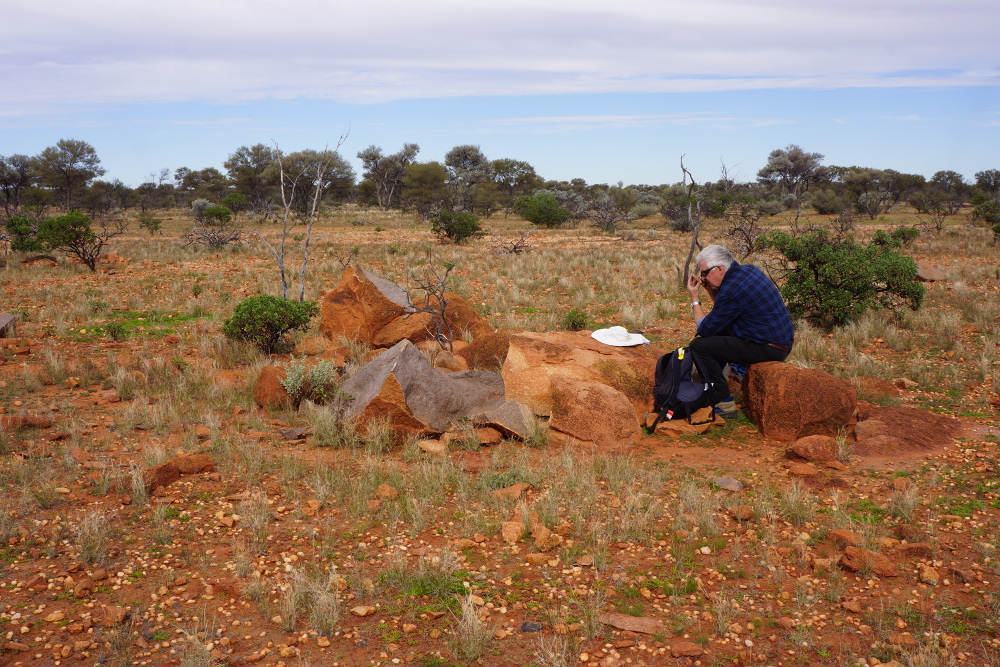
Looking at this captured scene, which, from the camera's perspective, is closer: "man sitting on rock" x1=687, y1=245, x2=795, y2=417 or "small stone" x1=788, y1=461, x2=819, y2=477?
"small stone" x1=788, y1=461, x2=819, y2=477

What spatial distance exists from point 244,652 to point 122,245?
24368mm

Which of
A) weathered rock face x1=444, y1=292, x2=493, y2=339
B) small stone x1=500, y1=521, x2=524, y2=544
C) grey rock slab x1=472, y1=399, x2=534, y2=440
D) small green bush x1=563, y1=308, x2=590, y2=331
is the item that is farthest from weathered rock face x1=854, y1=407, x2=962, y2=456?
weathered rock face x1=444, y1=292, x2=493, y2=339

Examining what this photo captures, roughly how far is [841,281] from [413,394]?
315 inches

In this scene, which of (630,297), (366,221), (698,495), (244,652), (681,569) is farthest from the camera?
(366,221)

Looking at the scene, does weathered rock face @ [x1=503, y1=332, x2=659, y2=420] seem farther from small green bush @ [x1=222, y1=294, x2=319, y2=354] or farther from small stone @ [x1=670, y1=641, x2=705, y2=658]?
small green bush @ [x1=222, y1=294, x2=319, y2=354]

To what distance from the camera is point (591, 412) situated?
6266mm

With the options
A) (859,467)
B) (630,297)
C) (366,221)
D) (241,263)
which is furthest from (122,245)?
(859,467)

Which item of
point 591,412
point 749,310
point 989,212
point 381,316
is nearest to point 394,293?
point 381,316

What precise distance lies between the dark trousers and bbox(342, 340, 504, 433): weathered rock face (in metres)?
2.00

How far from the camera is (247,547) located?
4.33 meters

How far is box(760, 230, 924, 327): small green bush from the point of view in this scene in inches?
423

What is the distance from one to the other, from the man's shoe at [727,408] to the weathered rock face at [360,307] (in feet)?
15.4

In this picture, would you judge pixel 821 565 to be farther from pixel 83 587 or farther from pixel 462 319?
pixel 462 319

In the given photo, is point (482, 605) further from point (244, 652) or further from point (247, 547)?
point (247, 547)
